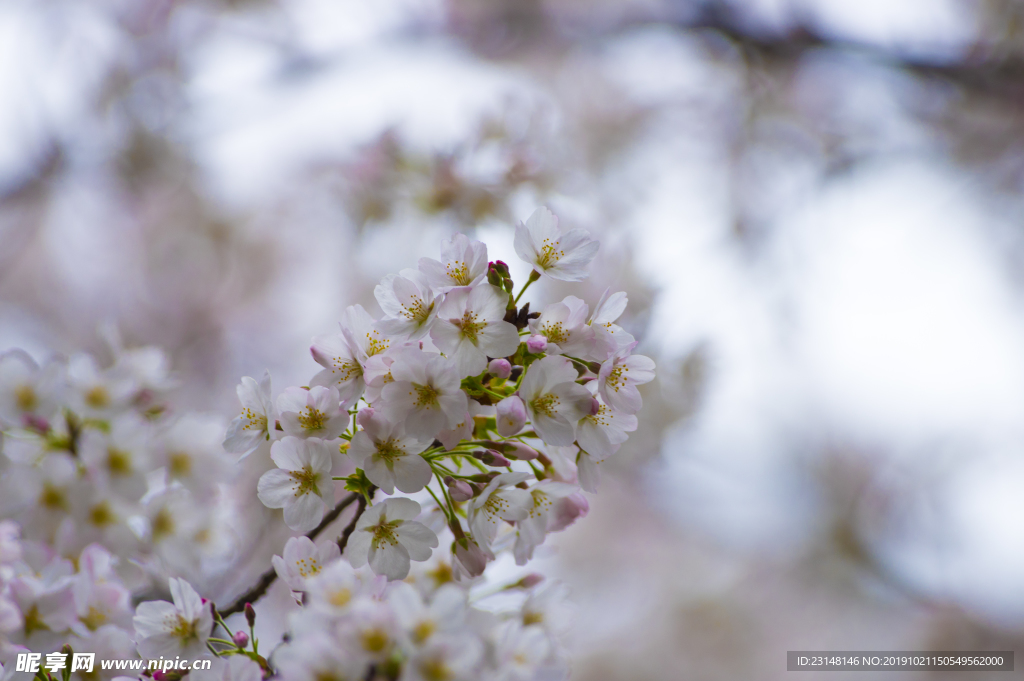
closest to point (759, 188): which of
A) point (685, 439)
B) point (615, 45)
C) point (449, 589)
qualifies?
point (615, 45)

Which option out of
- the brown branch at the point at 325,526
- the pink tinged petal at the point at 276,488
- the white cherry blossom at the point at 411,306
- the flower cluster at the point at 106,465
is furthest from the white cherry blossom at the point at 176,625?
the white cherry blossom at the point at 411,306

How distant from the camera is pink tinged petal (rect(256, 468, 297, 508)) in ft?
1.97

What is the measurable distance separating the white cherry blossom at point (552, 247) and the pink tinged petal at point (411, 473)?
255 mm

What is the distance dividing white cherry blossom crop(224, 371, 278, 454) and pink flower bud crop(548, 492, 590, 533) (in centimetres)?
33

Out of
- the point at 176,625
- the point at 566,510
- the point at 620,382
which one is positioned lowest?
the point at 176,625

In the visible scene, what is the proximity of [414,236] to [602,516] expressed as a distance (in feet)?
11.2

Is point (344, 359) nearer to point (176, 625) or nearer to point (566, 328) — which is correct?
point (566, 328)

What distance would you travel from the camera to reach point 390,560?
0.58m

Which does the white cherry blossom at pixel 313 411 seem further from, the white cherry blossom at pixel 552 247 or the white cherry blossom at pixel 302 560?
the white cherry blossom at pixel 552 247

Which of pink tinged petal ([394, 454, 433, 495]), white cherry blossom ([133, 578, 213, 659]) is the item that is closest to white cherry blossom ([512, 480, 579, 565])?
pink tinged petal ([394, 454, 433, 495])

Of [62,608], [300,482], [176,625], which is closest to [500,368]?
[300,482]

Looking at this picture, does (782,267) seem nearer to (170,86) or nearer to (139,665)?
(139,665)

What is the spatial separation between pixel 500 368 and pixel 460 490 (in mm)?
144

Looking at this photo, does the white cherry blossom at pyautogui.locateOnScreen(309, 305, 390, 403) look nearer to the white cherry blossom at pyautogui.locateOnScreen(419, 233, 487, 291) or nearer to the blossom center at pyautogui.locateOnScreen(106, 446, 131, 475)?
the white cherry blossom at pyautogui.locateOnScreen(419, 233, 487, 291)
